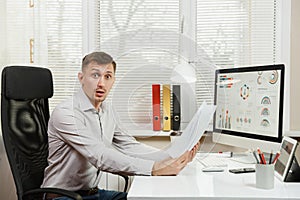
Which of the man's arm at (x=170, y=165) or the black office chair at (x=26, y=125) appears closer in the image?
the man's arm at (x=170, y=165)

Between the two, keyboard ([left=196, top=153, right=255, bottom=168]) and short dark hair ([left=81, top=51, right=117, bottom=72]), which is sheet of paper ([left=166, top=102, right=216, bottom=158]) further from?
short dark hair ([left=81, top=51, right=117, bottom=72])

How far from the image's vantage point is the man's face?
1.38 meters

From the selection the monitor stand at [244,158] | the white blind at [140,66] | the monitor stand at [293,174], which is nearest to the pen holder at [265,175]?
the monitor stand at [293,174]

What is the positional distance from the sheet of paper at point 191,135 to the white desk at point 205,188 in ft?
0.33

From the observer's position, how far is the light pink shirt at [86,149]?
4.90 feet

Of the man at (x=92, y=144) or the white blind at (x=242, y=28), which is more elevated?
the white blind at (x=242, y=28)

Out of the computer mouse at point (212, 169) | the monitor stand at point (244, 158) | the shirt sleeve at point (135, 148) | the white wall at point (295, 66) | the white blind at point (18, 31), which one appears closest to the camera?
the shirt sleeve at point (135, 148)

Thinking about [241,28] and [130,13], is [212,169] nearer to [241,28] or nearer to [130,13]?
[130,13]

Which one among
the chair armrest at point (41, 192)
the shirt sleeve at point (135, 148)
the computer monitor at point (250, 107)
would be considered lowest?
the chair armrest at point (41, 192)

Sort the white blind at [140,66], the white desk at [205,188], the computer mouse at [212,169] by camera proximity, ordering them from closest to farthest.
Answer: the white desk at [205,188]
the white blind at [140,66]
the computer mouse at [212,169]

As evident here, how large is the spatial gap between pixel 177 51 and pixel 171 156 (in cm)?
38

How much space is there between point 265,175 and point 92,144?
645 millimetres

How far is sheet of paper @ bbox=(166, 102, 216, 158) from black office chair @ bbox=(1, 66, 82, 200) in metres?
0.40

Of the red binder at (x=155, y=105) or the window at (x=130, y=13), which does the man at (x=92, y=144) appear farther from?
the window at (x=130, y=13)
